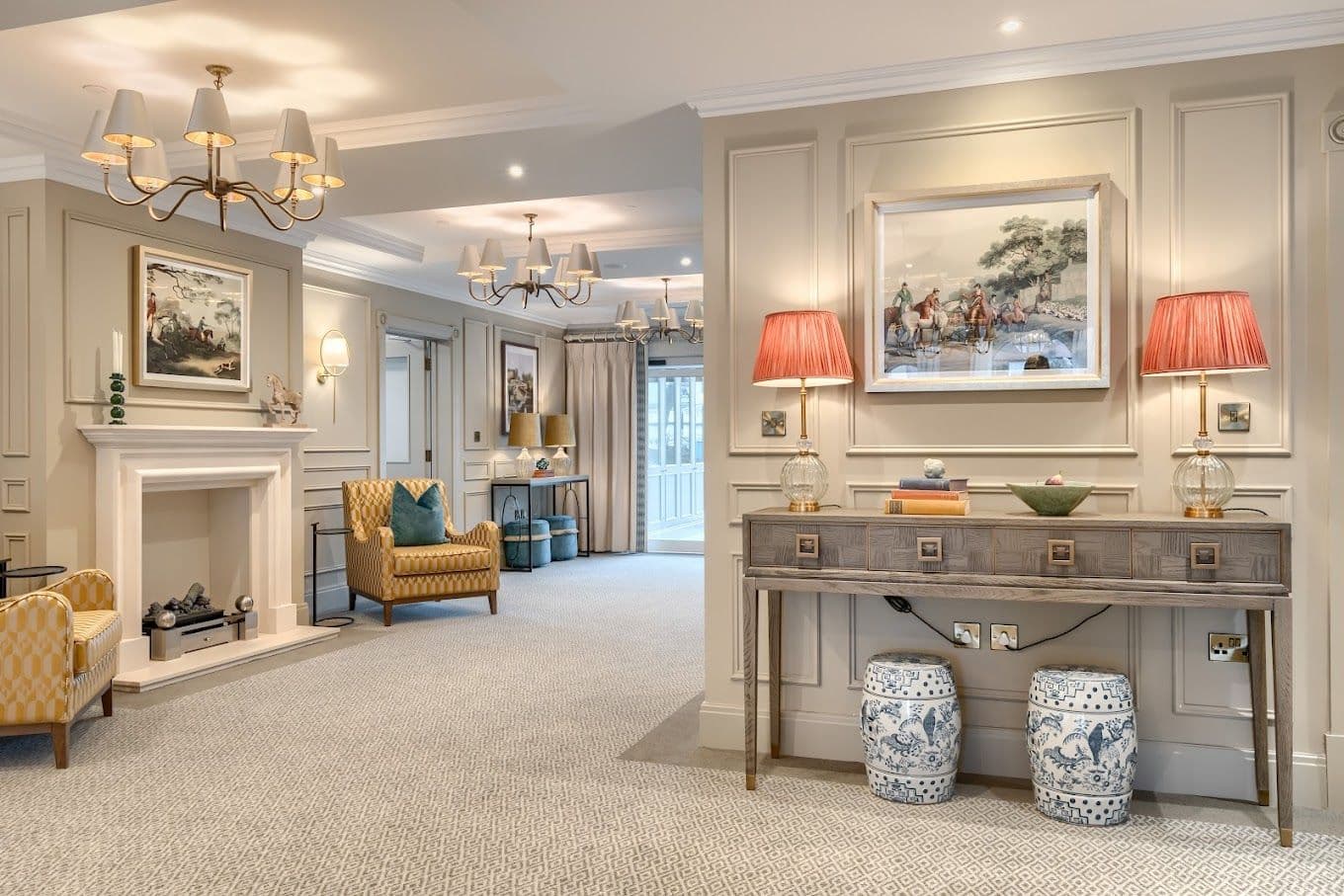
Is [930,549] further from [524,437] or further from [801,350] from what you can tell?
[524,437]

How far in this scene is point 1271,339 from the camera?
295cm

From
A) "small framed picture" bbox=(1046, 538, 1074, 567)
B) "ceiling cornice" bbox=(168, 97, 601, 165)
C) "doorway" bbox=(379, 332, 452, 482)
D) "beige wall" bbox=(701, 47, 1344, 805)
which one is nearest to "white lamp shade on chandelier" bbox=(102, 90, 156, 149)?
"ceiling cornice" bbox=(168, 97, 601, 165)

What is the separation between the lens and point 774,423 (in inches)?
137

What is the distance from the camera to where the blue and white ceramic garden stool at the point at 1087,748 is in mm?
2762

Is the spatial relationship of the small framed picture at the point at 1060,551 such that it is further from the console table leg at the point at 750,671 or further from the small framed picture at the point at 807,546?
the console table leg at the point at 750,671

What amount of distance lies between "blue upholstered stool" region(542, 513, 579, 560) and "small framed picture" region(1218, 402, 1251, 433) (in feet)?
22.9

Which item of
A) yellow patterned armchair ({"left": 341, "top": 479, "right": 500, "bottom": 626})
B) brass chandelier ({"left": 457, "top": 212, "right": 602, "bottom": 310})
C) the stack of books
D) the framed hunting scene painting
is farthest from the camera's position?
yellow patterned armchair ({"left": 341, "top": 479, "right": 500, "bottom": 626})

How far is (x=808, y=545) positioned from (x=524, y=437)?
635 centimetres

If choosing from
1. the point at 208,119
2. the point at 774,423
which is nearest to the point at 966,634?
the point at 774,423

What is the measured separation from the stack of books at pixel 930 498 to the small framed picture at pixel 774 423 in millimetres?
542

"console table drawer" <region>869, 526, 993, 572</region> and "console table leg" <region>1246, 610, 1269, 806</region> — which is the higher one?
"console table drawer" <region>869, 526, 993, 572</region>

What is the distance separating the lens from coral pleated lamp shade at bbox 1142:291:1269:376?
271cm

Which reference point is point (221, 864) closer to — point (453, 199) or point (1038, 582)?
point (1038, 582)

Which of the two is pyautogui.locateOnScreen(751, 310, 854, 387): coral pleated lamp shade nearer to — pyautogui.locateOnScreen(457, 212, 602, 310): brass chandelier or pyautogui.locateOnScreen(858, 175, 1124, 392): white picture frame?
pyautogui.locateOnScreen(858, 175, 1124, 392): white picture frame
